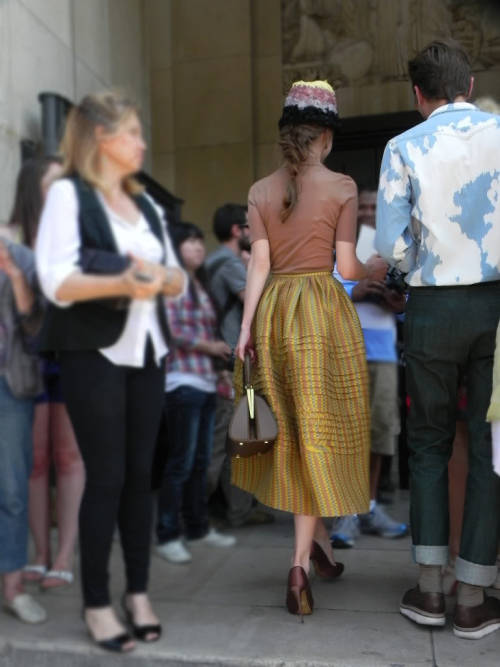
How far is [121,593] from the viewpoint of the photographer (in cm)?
208

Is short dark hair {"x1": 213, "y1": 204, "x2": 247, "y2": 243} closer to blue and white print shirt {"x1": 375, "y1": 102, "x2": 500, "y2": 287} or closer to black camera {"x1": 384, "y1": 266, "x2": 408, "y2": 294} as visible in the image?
black camera {"x1": 384, "y1": 266, "x2": 408, "y2": 294}

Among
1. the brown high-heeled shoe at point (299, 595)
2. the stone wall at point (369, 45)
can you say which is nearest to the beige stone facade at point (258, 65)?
the stone wall at point (369, 45)

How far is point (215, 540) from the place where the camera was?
11.1 ft

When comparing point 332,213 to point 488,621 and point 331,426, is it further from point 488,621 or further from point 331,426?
Result: point 488,621

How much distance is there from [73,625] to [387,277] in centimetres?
167

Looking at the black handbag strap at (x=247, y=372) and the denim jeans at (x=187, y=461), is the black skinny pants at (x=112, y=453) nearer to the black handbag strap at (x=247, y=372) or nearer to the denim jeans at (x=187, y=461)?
the black handbag strap at (x=247, y=372)

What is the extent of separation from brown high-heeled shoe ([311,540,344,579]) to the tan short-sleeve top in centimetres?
111

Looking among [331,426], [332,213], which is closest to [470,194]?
[332,213]

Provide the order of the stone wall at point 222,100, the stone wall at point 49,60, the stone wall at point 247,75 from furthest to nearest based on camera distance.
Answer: the stone wall at point 222,100
the stone wall at point 247,75
the stone wall at point 49,60

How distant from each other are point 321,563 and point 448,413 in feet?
2.75

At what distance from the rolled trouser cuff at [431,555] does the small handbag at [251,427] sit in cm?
63

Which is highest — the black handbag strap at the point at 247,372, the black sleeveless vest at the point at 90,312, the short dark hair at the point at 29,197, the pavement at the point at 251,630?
the short dark hair at the point at 29,197

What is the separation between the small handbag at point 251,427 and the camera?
2.44 m

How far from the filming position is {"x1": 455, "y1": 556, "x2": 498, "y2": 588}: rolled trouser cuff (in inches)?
92.2
